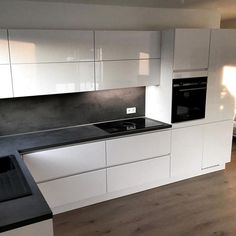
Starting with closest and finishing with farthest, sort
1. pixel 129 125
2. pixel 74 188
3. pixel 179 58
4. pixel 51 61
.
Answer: pixel 51 61, pixel 74 188, pixel 179 58, pixel 129 125

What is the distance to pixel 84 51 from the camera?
3.04m

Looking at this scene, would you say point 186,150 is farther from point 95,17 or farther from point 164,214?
point 95,17

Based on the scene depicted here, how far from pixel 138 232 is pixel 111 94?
1.73m

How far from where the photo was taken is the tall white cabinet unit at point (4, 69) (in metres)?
2.63

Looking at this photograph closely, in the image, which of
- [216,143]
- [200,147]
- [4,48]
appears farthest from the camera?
[216,143]

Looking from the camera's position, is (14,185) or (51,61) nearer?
(14,185)

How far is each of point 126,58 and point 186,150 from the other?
1.47 m

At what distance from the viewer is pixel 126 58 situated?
3.31 m

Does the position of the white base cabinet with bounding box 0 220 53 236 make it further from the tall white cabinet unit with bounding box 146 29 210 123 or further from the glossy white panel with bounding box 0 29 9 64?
the tall white cabinet unit with bounding box 146 29 210 123

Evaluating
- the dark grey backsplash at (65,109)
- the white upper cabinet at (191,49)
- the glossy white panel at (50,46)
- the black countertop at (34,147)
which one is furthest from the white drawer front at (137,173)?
the glossy white panel at (50,46)

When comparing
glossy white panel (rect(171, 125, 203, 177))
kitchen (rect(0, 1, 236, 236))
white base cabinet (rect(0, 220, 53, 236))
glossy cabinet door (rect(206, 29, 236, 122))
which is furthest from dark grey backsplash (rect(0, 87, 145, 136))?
white base cabinet (rect(0, 220, 53, 236))

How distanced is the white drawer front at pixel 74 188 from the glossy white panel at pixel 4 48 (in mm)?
1277

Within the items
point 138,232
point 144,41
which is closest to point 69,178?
point 138,232

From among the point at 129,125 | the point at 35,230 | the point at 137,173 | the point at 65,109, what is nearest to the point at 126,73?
the point at 129,125
